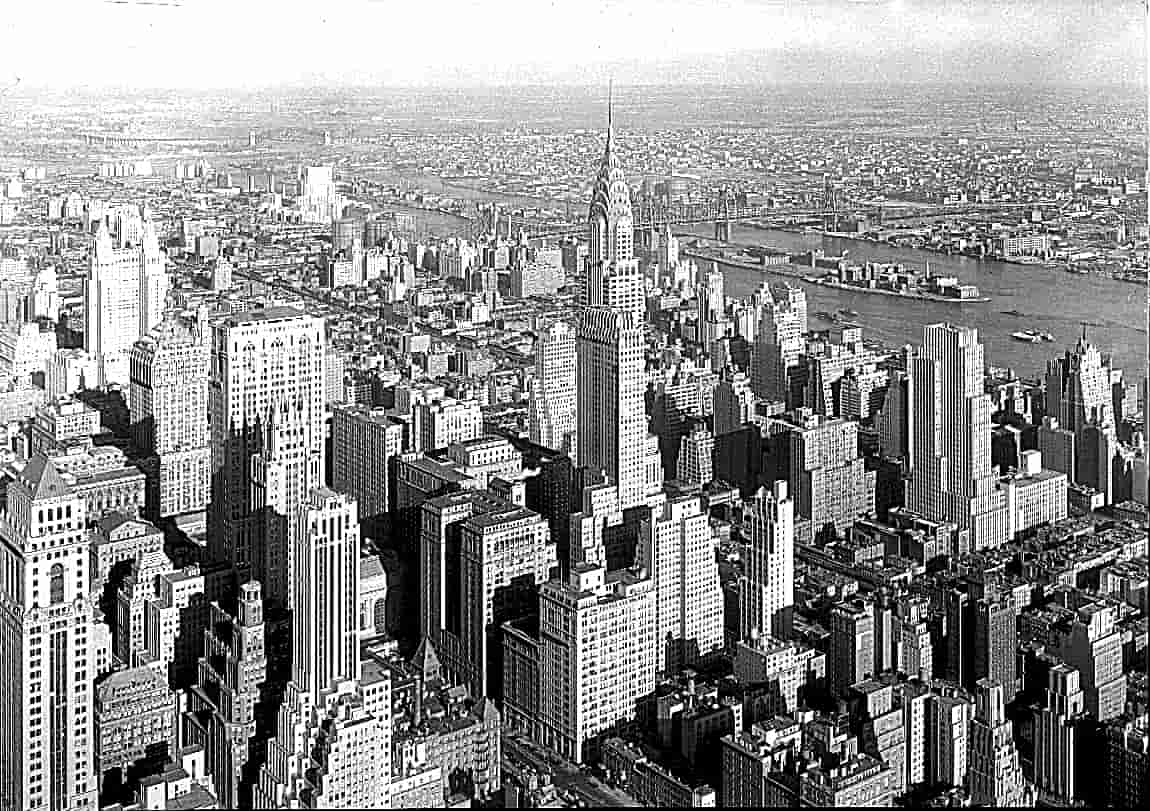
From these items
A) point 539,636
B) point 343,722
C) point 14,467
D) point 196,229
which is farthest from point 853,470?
point 14,467

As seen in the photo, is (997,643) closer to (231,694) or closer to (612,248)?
(612,248)

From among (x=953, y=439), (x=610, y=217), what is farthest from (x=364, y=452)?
(x=953, y=439)

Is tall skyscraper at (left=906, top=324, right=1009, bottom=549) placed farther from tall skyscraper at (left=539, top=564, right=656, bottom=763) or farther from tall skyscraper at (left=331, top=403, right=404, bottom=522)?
tall skyscraper at (left=331, top=403, right=404, bottom=522)

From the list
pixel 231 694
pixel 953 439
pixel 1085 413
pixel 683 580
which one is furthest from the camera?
pixel 953 439

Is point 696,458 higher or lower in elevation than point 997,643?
higher

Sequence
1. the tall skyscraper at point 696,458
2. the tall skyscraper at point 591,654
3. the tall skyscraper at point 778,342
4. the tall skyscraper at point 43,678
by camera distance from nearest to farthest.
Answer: the tall skyscraper at point 43,678 → the tall skyscraper at point 591,654 → the tall skyscraper at point 696,458 → the tall skyscraper at point 778,342

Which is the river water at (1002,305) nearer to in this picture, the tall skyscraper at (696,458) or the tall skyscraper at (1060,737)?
the tall skyscraper at (696,458)

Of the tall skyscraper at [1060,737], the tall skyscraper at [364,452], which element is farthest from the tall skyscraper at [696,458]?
the tall skyscraper at [1060,737]
